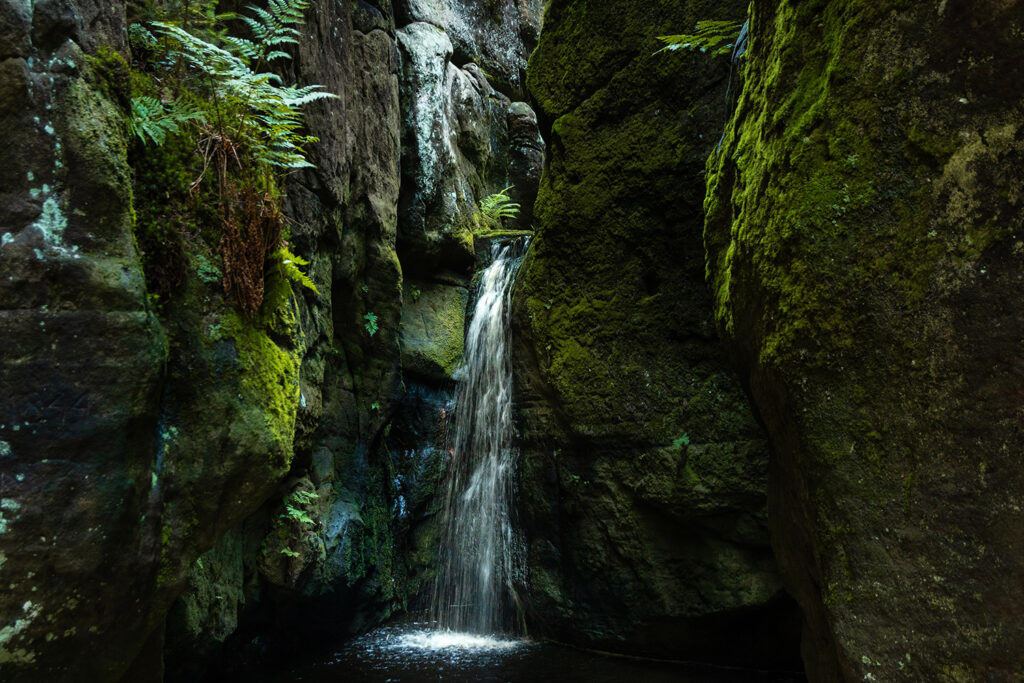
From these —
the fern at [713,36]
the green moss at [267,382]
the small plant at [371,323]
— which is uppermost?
the fern at [713,36]

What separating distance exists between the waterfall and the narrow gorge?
11 centimetres

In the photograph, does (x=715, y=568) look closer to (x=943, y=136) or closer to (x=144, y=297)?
(x=943, y=136)

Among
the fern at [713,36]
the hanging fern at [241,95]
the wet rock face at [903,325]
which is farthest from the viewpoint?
the fern at [713,36]

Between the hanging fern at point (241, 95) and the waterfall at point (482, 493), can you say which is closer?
the hanging fern at point (241, 95)

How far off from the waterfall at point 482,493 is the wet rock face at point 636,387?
0.94 m

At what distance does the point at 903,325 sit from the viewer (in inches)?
93.1

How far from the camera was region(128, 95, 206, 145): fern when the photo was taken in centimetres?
304

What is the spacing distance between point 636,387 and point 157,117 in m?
4.32

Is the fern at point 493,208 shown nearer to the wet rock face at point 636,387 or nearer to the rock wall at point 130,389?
the wet rock face at point 636,387

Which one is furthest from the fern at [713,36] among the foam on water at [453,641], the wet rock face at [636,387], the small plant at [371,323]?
the foam on water at [453,641]

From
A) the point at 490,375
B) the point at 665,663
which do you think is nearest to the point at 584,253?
the point at 490,375

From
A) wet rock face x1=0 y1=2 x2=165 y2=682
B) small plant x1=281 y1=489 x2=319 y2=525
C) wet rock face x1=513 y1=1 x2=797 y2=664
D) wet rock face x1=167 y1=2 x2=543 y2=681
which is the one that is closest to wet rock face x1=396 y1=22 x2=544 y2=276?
wet rock face x1=167 y1=2 x2=543 y2=681

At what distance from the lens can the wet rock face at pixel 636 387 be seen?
518cm

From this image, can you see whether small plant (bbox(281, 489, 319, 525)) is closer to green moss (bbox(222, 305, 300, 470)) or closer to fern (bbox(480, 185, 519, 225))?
green moss (bbox(222, 305, 300, 470))
